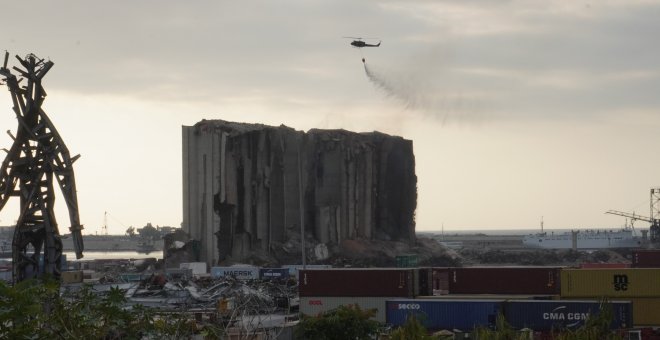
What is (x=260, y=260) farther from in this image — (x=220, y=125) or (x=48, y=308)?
(x=48, y=308)

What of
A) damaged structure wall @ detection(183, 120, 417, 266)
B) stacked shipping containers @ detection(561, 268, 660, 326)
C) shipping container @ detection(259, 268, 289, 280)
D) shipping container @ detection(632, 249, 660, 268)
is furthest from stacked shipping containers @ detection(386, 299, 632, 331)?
damaged structure wall @ detection(183, 120, 417, 266)

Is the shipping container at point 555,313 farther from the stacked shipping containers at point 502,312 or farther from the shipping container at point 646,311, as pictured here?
the shipping container at point 646,311

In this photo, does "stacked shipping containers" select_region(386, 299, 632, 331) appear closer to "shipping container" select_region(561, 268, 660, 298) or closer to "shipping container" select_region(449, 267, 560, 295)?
"shipping container" select_region(561, 268, 660, 298)

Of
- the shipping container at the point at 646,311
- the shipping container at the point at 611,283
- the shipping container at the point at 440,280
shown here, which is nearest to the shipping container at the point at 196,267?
the shipping container at the point at 440,280

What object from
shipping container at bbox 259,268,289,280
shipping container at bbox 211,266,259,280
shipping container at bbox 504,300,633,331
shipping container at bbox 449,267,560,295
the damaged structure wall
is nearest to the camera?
shipping container at bbox 504,300,633,331

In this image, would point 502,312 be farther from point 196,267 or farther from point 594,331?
point 196,267

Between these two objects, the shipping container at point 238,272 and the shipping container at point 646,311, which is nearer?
the shipping container at point 646,311
